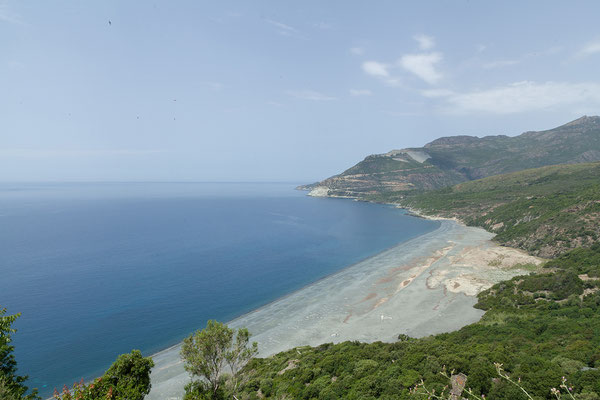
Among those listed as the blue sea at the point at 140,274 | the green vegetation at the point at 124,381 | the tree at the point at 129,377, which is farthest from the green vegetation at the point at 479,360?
the blue sea at the point at 140,274

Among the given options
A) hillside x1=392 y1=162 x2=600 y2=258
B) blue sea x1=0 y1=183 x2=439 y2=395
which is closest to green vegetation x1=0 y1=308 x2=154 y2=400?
blue sea x1=0 y1=183 x2=439 y2=395

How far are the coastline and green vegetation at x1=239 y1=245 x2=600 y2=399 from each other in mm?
8340

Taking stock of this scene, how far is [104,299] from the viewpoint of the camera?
2313 inches

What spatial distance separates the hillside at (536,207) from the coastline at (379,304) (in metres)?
9.85

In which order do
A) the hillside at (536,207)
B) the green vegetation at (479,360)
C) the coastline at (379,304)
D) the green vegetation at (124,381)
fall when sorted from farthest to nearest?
the hillside at (536,207)
the coastline at (379,304)
the green vegetation at (479,360)
the green vegetation at (124,381)

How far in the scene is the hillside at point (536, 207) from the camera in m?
77.3

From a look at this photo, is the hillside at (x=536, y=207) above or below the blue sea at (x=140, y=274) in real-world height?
above

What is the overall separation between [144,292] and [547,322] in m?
68.0

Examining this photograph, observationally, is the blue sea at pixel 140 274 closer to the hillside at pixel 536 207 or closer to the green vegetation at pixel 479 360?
the green vegetation at pixel 479 360

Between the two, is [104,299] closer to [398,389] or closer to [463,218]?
[398,389]

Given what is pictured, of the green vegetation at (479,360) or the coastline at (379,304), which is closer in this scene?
the green vegetation at (479,360)

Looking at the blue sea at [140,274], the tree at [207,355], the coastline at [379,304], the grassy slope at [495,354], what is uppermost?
the tree at [207,355]

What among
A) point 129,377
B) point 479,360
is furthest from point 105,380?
point 479,360

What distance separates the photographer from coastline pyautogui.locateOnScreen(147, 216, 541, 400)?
42.9 m
